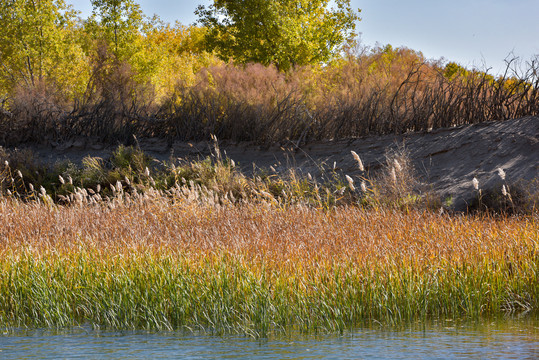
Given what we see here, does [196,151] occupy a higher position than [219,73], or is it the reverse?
[219,73]

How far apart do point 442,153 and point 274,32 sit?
13.8m

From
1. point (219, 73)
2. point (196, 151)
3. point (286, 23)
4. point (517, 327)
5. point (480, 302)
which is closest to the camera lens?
point (517, 327)

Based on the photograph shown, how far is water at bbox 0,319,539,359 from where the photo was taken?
4.35 m

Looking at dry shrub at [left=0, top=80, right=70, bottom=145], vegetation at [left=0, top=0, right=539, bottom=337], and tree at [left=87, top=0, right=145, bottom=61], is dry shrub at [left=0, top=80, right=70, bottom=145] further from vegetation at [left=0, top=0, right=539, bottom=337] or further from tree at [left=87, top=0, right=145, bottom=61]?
tree at [left=87, top=0, right=145, bottom=61]

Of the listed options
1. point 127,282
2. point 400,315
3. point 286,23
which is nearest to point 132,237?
point 127,282

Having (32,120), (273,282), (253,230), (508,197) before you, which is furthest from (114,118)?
(273,282)

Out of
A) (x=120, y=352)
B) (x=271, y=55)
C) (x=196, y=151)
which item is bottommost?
(x=120, y=352)

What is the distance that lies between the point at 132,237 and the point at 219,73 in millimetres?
12103

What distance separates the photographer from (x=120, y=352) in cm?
453

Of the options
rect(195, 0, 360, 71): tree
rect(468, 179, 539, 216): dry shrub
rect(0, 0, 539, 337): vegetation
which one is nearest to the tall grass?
rect(0, 0, 539, 337): vegetation

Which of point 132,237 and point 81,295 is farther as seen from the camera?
point 132,237

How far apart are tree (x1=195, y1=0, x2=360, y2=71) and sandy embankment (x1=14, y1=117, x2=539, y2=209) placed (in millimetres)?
9862

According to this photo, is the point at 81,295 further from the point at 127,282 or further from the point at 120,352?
the point at 120,352

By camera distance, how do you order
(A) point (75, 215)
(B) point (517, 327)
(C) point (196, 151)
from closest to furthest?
(B) point (517, 327), (A) point (75, 215), (C) point (196, 151)
